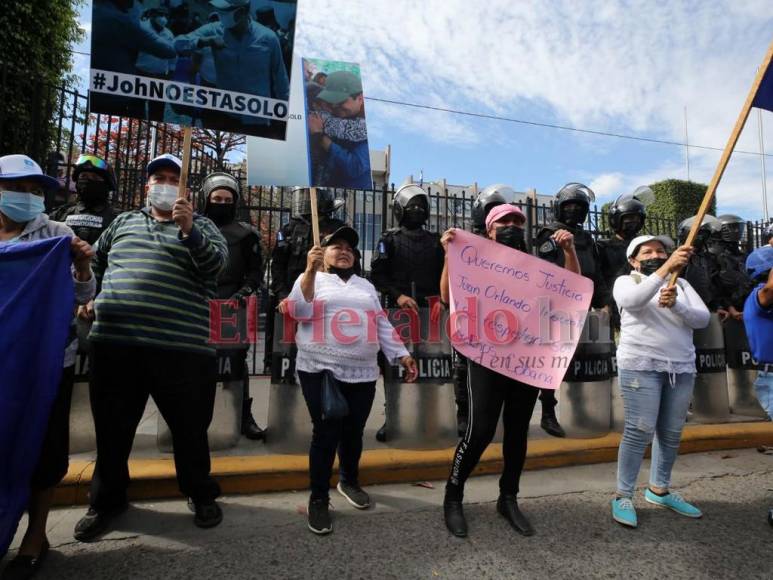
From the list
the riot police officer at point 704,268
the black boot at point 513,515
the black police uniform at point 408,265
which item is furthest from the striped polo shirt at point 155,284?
the riot police officer at point 704,268

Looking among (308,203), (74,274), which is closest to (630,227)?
(308,203)

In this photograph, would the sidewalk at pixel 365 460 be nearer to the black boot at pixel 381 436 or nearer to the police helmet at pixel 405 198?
the black boot at pixel 381 436

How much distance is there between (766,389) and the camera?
10.5ft

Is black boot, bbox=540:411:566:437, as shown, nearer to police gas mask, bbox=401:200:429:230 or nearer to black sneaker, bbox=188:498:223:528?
police gas mask, bbox=401:200:429:230

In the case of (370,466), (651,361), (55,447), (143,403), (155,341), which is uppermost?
(155,341)

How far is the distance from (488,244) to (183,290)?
1821mm

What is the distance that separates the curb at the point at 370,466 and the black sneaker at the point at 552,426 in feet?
0.49

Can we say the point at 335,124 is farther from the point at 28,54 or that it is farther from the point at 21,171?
the point at 28,54

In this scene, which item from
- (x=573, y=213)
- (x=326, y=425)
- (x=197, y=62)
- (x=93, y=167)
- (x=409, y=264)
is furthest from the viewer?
(x=573, y=213)

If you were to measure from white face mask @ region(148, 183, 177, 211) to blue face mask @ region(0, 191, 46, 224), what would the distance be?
54 centimetres

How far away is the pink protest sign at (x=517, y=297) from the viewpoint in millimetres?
2994

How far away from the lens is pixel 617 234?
5352mm

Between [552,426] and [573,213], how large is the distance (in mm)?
2077

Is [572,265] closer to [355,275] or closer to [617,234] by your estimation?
[355,275]
